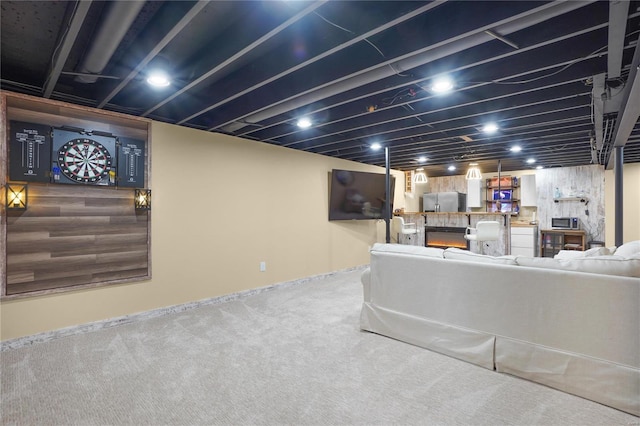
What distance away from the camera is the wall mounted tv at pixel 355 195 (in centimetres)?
577

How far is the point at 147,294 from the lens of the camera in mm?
3576

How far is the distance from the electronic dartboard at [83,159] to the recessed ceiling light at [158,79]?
1187 mm

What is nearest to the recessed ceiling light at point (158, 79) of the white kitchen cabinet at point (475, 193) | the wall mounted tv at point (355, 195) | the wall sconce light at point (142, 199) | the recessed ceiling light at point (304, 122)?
the wall sconce light at point (142, 199)

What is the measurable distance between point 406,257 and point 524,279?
92 centimetres

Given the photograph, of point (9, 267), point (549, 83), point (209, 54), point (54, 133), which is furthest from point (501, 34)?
point (9, 267)

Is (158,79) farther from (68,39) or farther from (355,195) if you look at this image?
(355,195)

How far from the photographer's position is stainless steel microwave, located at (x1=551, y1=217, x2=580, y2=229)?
7.04 metres

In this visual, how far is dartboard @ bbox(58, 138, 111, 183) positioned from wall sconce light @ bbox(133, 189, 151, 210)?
360 mm

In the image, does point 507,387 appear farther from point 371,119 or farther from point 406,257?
point 371,119

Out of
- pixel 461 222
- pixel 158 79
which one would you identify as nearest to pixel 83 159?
pixel 158 79

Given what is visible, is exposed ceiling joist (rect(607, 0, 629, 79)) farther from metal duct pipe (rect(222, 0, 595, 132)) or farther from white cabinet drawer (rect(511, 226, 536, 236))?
white cabinet drawer (rect(511, 226, 536, 236))

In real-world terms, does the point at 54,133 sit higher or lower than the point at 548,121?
lower

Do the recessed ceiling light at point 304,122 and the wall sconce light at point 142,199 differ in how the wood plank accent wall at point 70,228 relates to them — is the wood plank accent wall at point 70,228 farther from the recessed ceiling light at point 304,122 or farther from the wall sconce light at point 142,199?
the recessed ceiling light at point 304,122

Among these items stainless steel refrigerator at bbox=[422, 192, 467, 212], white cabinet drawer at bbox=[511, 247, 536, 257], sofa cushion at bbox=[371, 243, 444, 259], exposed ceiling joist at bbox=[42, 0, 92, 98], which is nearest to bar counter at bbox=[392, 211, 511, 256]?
white cabinet drawer at bbox=[511, 247, 536, 257]
